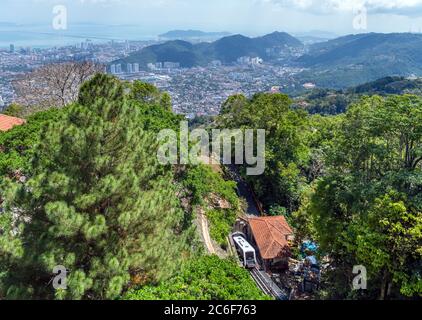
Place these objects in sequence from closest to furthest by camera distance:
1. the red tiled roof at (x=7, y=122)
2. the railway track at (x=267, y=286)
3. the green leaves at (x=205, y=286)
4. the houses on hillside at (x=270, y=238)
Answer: the green leaves at (x=205, y=286) < the railway track at (x=267, y=286) < the houses on hillside at (x=270, y=238) < the red tiled roof at (x=7, y=122)

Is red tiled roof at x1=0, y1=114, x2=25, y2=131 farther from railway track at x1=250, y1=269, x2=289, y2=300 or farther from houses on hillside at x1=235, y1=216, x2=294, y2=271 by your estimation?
railway track at x1=250, y1=269, x2=289, y2=300

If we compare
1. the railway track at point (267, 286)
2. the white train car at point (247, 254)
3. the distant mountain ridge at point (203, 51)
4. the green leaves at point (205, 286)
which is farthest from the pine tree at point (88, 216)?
the distant mountain ridge at point (203, 51)

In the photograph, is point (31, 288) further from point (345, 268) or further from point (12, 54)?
point (12, 54)

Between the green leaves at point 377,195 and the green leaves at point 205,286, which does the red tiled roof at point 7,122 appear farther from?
the green leaves at point 377,195

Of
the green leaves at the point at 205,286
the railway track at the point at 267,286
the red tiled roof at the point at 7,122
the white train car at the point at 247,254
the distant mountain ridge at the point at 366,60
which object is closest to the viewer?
the green leaves at the point at 205,286

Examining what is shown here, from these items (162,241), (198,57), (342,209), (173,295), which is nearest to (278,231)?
(342,209)

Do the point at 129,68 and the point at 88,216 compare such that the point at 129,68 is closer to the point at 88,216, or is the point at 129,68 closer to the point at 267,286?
the point at 267,286

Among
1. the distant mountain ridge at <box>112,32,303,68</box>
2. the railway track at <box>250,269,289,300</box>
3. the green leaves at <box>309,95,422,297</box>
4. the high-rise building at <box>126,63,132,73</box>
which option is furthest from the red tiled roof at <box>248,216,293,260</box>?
the distant mountain ridge at <box>112,32,303,68</box>
